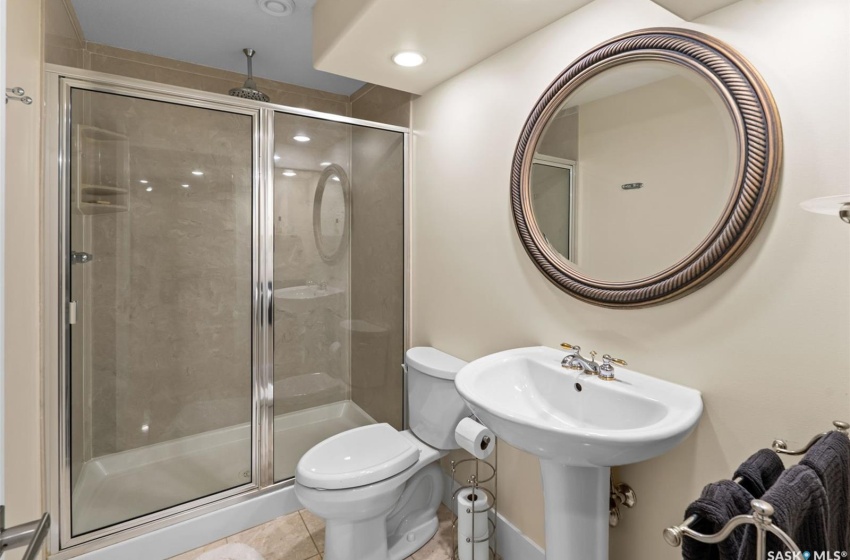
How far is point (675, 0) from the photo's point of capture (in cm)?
104

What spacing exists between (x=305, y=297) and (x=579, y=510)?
1.63m

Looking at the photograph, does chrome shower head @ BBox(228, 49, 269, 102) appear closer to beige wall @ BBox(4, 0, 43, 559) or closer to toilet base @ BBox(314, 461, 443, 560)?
beige wall @ BBox(4, 0, 43, 559)

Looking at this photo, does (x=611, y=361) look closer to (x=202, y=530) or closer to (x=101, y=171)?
(x=202, y=530)

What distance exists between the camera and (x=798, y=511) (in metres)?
0.64

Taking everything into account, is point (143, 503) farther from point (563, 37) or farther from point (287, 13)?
point (563, 37)

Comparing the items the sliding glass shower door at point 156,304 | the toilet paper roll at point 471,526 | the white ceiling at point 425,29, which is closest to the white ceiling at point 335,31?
the white ceiling at point 425,29

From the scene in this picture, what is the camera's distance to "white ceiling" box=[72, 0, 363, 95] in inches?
76.1

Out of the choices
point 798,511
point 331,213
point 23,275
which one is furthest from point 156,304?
point 798,511

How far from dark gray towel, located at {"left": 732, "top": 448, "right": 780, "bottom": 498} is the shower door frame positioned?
1.91 metres

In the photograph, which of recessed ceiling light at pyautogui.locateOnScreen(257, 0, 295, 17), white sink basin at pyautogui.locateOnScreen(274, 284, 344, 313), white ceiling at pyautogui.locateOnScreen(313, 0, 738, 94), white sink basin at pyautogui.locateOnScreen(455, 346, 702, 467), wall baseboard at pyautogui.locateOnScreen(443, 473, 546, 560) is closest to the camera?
white sink basin at pyautogui.locateOnScreen(455, 346, 702, 467)

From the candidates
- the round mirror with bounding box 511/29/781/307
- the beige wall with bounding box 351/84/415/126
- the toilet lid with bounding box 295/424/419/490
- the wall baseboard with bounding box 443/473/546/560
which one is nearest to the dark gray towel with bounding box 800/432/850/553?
the round mirror with bounding box 511/29/781/307

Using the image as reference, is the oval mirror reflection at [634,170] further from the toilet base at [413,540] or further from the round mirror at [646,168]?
the toilet base at [413,540]

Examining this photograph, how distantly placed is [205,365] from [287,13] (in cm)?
189

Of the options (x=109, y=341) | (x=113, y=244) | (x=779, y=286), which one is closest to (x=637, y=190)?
(x=779, y=286)
